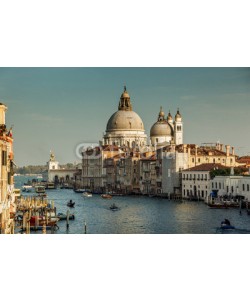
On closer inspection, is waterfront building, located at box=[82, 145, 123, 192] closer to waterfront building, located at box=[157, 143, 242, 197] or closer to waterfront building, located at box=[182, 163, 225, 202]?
waterfront building, located at box=[157, 143, 242, 197]

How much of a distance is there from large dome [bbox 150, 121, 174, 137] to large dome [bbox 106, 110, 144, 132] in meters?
0.41

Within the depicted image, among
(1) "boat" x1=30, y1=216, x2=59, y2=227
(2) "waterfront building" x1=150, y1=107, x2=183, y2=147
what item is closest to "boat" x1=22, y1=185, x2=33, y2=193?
(2) "waterfront building" x1=150, y1=107, x2=183, y2=147

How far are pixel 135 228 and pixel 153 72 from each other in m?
1.82

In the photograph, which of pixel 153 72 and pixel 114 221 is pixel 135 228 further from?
pixel 153 72

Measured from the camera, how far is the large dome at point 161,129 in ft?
73.0

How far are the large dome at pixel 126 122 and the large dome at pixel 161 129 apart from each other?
16.0 inches

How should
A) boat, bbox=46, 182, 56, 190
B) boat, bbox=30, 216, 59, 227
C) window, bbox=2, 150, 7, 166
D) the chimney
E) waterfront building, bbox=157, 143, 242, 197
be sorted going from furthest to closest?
boat, bbox=46, 182, 56, 190 < waterfront building, bbox=157, 143, 242, 197 < boat, bbox=30, 216, 59, 227 < the chimney < window, bbox=2, 150, 7, 166

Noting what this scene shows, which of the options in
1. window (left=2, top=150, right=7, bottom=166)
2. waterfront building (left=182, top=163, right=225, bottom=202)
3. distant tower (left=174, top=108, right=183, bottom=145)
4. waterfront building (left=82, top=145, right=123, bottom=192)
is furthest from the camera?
distant tower (left=174, top=108, right=183, bottom=145)

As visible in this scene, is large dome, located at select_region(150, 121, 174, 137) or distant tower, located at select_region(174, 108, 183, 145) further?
large dome, located at select_region(150, 121, 174, 137)

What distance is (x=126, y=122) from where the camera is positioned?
21.8 m

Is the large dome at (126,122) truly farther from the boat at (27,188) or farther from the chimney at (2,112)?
the chimney at (2,112)

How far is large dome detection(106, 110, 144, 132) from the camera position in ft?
68.6

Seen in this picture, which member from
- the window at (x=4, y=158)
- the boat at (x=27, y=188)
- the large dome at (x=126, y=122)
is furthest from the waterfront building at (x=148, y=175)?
the window at (x=4, y=158)
